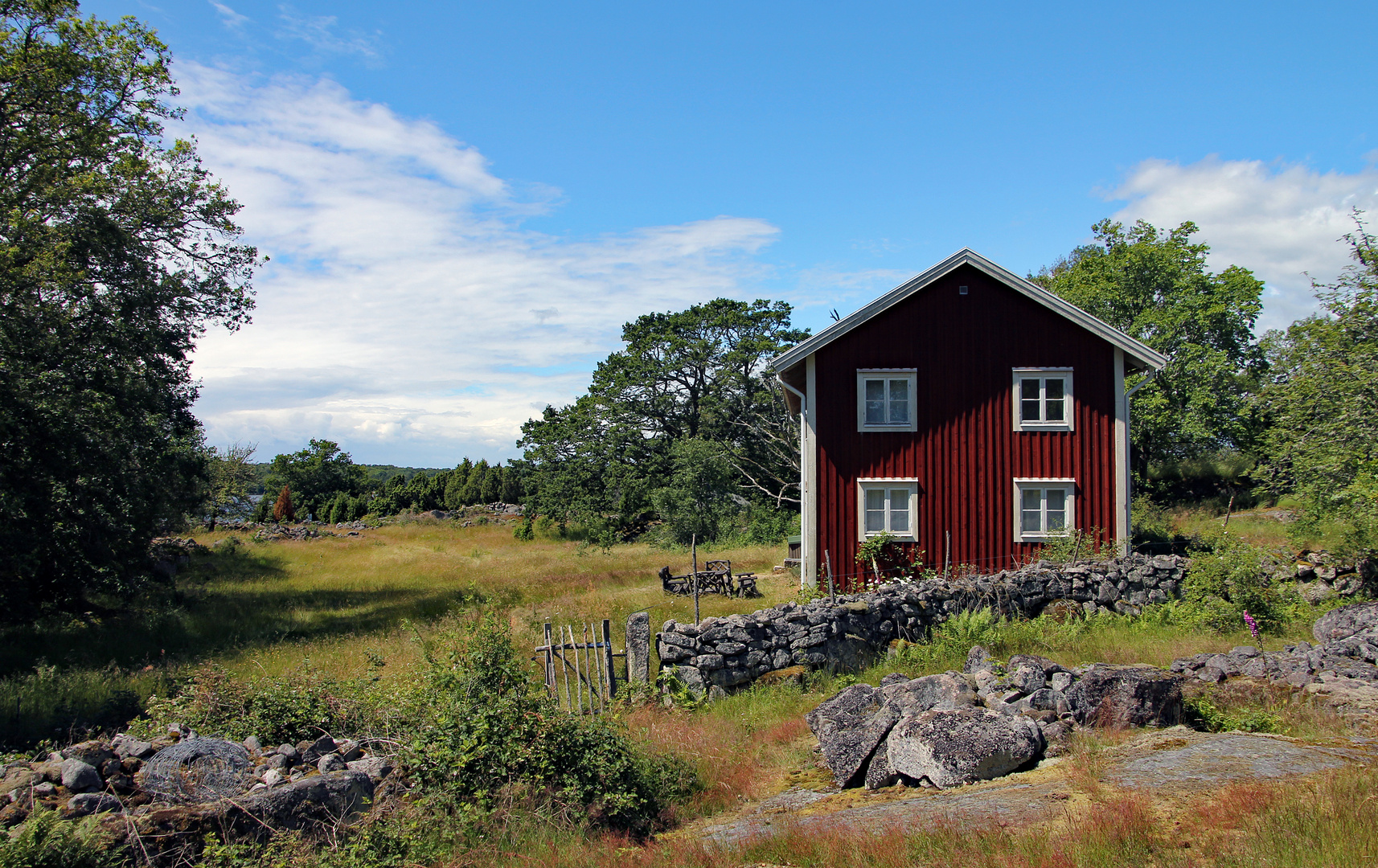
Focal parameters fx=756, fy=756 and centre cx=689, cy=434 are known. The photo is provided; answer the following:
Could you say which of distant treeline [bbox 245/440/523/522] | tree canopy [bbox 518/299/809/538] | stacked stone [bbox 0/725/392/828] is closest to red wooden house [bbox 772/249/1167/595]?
stacked stone [bbox 0/725/392/828]

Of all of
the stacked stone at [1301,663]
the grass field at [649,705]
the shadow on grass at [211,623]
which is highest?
the stacked stone at [1301,663]

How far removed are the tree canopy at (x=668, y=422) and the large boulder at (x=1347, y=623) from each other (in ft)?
84.8

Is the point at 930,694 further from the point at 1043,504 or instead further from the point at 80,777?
the point at 1043,504

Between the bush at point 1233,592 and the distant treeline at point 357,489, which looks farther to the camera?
the distant treeline at point 357,489

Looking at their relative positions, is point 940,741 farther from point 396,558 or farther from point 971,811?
point 396,558

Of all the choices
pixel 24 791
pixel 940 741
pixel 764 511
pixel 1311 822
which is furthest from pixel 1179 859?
pixel 764 511

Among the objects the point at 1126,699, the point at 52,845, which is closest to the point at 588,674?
the point at 52,845

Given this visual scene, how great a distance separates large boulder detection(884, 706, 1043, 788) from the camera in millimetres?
6523

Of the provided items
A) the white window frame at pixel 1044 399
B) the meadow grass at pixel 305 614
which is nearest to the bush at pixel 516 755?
the meadow grass at pixel 305 614

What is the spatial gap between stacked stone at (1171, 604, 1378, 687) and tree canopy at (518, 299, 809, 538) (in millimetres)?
27149

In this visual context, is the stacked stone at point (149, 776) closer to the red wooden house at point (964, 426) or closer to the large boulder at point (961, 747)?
the large boulder at point (961, 747)

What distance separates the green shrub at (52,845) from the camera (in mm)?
4805

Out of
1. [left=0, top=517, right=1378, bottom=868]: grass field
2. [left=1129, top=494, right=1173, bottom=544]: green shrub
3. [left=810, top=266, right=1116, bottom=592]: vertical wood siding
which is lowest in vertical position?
[left=0, top=517, right=1378, bottom=868]: grass field

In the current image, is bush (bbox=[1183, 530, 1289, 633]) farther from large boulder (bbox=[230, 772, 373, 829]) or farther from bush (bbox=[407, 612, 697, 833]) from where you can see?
large boulder (bbox=[230, 772, 373, 829])
